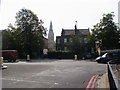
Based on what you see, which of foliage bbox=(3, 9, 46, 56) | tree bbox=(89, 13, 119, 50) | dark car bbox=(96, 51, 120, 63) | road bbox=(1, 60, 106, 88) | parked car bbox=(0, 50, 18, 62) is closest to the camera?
road bbox=(1, 60, 106, 88)

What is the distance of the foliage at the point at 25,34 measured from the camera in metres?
60.0

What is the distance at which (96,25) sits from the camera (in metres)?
59.0

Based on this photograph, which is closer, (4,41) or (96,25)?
(96,25)

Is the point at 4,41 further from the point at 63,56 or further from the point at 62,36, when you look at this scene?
the point at 62,36

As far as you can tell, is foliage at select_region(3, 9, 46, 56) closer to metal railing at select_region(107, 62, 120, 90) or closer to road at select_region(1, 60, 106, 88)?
road at select_region(1, 60, 106, 88)

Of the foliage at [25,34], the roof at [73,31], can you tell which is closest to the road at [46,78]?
the foliage at [25,34]

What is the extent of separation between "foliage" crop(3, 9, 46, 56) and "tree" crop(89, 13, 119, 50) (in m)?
14.8

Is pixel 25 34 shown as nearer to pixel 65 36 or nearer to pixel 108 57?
pixel 65 36

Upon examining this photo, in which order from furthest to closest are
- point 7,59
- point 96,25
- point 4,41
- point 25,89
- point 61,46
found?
point 61,46, point 4,41, point 96,25, point 7,59, point 25,89

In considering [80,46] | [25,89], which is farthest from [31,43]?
[25,89]

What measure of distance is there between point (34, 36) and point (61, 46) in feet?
79.4

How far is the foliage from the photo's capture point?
197ft

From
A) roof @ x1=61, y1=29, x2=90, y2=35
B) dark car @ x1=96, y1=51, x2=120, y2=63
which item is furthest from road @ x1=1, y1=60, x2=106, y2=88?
roof @ x1=61, y1=29, x2=90, y2=35

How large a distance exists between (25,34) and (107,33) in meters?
20.9
